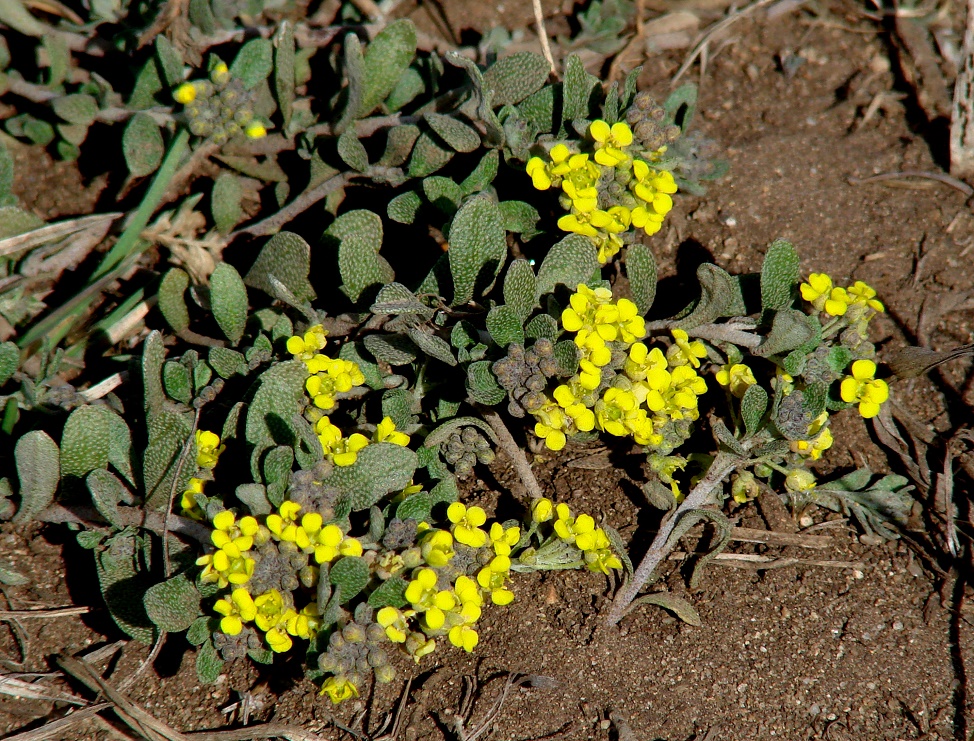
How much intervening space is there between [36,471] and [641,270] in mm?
1623

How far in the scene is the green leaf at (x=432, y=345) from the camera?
82.7 inches

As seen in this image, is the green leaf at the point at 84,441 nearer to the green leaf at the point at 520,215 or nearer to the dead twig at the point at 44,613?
the dead twig at the point at 44,613

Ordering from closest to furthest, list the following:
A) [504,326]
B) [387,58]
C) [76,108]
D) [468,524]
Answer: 1. [468,524]
2. [504,326]
3. [387,58]
4. [76,108]

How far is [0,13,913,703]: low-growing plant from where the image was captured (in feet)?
6.46

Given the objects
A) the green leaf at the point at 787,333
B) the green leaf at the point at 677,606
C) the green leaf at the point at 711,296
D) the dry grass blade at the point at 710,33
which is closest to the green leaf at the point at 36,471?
the green leaf at the point at 677,606

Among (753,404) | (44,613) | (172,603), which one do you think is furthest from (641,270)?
(44,613)

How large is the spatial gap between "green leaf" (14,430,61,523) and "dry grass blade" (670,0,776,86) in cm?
251

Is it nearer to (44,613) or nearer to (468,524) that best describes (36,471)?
(44,613)

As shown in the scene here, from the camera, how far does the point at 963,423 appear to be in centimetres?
258

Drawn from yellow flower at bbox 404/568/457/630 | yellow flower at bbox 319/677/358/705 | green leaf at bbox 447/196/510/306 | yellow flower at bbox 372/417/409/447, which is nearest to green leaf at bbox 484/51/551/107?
green leaf at bbox 447/196/510/306

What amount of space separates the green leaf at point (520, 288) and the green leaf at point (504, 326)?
2 centimetres

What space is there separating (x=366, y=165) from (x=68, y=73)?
48.5 inches

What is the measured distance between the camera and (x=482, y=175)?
2436 millimetres

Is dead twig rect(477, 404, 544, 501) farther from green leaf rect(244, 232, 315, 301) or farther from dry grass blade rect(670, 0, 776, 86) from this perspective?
dry grass blade rect(670, 0, 776, 86)
